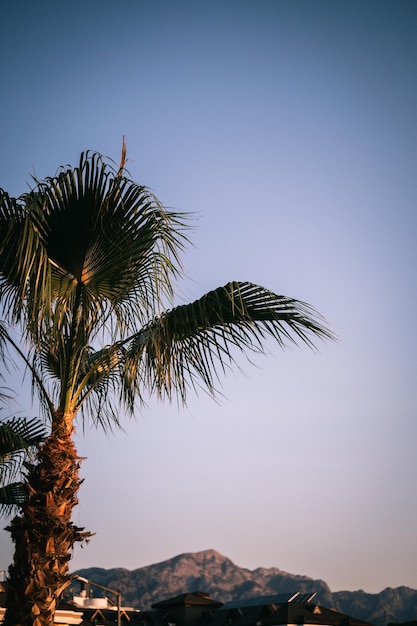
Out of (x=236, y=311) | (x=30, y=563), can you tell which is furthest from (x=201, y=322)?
(x=30, y=563)

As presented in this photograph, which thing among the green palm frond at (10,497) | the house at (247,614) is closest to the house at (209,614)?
the house at (247,614)

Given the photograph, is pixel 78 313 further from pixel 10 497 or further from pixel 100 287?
pixel 10 497

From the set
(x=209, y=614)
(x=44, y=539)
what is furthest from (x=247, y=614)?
(x=44, y=539)

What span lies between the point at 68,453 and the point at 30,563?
1264 mm

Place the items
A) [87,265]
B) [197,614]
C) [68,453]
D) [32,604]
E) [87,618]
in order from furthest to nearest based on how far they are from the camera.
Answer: [197,614], [87,618], [87,265], [68,453], [32,604]

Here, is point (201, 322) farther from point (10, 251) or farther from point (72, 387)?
point (10, 251)

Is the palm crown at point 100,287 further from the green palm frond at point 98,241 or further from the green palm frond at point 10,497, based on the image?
the green palm frond at point 10,497

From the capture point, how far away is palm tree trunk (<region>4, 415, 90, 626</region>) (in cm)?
702

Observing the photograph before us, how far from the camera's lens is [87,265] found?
27.2ft

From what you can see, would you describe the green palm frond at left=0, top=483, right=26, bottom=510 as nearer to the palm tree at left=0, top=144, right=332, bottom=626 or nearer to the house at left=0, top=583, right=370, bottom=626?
the palm tree at left=0, top=144, right=332, bottom=626

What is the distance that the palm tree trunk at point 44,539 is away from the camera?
702 centimetres

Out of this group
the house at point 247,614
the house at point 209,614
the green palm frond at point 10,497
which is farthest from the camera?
the house at point 247,614

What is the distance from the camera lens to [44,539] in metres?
7.18

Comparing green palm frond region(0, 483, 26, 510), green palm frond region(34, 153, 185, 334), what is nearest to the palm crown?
green palm frond region(34, 153, 185, 334)
